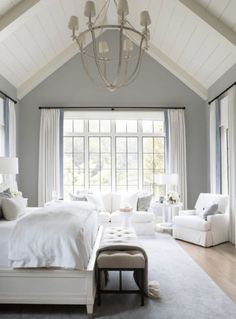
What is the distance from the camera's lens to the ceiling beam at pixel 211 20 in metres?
4.87

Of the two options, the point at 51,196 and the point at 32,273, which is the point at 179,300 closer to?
the point at 32,273

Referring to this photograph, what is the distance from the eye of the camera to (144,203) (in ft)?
21.1

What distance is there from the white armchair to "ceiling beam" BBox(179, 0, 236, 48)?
275 cm

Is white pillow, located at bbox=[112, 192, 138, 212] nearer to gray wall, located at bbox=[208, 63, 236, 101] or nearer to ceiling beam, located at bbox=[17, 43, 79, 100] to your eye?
gray wall, located at bbox=[208, 63, 236, 101]

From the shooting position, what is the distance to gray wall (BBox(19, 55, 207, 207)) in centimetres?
709

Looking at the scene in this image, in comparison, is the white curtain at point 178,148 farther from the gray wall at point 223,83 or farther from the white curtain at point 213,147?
the gray wall at point 223,83

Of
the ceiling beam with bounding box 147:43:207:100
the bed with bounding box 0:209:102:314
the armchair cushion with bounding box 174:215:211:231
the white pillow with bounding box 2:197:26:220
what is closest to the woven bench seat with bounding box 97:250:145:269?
the bed with bounding box 0:209:102:314

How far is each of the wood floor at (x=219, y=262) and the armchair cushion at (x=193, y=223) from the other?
12.4 inches

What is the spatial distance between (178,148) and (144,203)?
1.58 meters

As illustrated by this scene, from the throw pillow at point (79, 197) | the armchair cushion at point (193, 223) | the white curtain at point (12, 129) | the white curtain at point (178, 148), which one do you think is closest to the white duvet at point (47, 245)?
the armchair cushion at point (193, 223)

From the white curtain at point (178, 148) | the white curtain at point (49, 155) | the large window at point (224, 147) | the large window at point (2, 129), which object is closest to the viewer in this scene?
the large window at point (2, 129)

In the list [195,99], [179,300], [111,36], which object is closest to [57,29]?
[111,36]

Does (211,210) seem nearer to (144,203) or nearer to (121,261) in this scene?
(144,203)

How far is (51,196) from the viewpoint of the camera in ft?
22.8
